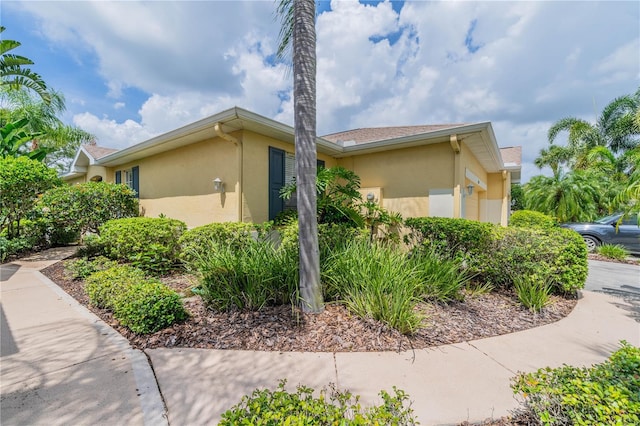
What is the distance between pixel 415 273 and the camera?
4176mm

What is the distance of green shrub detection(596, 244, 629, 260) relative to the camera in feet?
29.8

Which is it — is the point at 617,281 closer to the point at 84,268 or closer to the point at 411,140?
the point at 411,140

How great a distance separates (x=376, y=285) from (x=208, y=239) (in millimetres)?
3715

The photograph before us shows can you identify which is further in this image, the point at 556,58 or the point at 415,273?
the point at 556,58

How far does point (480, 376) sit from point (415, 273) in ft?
5.49

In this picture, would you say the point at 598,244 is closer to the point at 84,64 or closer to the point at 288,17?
the point at 288,17

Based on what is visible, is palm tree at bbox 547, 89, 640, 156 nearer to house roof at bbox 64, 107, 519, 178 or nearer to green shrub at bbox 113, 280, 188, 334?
house roof at bbox 64, 107, 519, 178

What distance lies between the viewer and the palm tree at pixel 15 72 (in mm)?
7625

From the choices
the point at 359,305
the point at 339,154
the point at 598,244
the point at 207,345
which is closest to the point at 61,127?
the point at 339,154

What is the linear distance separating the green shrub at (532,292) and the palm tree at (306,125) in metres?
3.65

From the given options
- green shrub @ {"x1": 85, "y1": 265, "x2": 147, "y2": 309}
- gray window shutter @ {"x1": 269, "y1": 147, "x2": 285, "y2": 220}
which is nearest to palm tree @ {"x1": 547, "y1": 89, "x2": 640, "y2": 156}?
gray window shutter @ {"x1": 269, "y1": 147, "x2": 285, "y2": 220}

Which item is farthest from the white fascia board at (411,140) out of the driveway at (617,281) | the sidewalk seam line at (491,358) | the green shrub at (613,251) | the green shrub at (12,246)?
the green shrub at (12,246)

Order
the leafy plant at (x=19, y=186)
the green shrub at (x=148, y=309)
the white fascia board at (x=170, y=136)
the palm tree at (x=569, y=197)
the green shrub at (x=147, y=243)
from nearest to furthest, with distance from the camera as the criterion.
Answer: the green shrub at (x=148, y=309), the white fascia board at (x=170, y=136), the green shrub at (x=147, y=243), the leafy plant at (x=19, y=186), the palm tree at (x=569, y=197)

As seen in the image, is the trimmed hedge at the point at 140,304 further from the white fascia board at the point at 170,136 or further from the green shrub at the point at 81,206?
the green shrub at the point at 81,206
